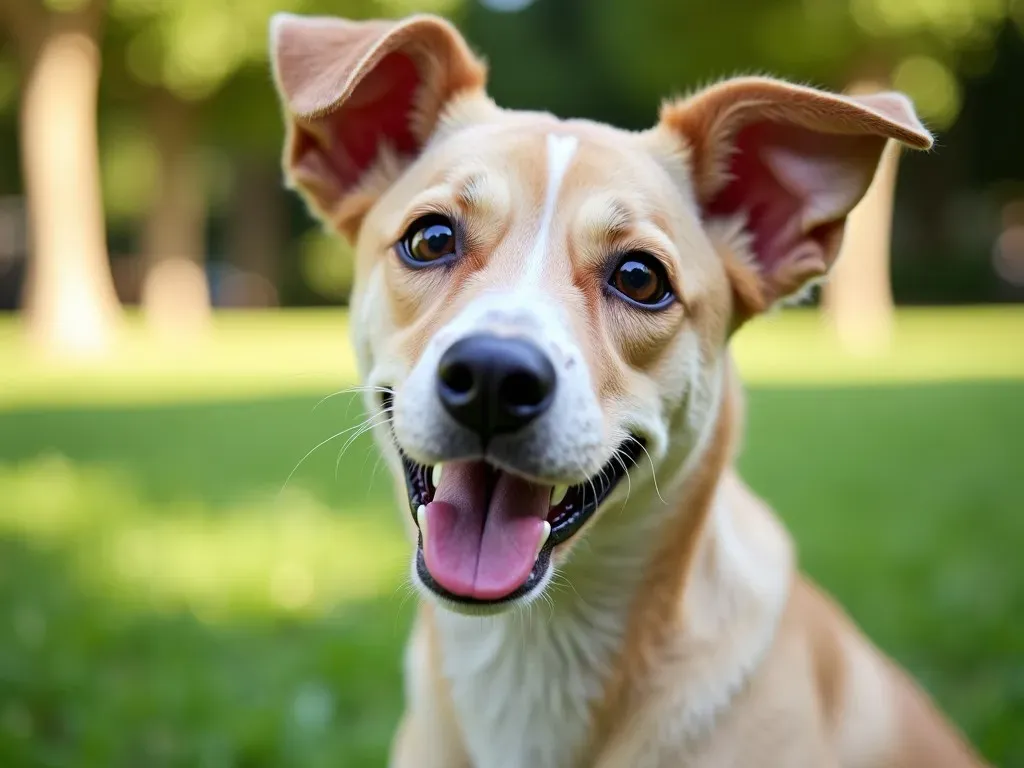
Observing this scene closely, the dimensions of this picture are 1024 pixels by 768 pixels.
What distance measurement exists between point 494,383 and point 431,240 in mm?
716

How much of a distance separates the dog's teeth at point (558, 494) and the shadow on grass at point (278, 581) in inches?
55.0

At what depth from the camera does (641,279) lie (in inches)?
105

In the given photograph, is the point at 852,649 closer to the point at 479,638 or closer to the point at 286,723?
the point at 479,638

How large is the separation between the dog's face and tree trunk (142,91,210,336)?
63.4ft

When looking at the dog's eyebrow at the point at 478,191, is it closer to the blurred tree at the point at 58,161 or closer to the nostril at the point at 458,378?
the nostril at the point at 458,378

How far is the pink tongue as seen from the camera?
230 cm

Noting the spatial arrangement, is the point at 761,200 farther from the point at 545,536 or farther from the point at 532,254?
the point at 545,536

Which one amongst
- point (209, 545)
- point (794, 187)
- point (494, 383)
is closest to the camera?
point (494, 383)

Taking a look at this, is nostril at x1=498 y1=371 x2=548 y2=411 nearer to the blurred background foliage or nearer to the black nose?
the black nose

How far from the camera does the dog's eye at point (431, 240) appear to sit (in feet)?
8.82

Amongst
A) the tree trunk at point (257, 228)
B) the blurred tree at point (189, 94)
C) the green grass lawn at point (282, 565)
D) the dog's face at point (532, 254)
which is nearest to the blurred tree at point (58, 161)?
the blurred tree at point (189, 94)

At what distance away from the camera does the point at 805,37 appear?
62.6 ft

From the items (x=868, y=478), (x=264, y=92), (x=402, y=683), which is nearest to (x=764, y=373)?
(x=868, y=478)

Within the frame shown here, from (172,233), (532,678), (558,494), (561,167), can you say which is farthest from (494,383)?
(172,233)
